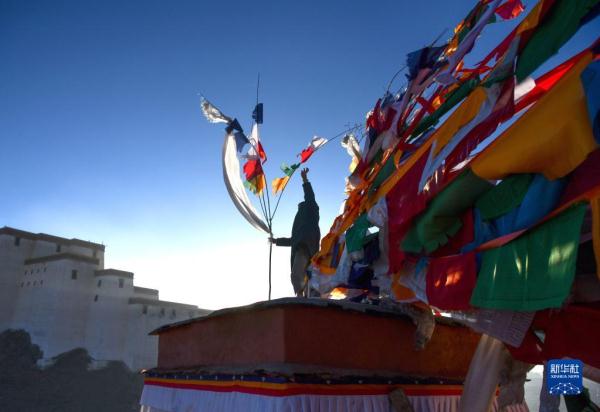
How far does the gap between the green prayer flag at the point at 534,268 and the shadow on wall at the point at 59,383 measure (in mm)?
28966

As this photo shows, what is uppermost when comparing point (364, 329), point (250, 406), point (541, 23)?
point (541, 23)

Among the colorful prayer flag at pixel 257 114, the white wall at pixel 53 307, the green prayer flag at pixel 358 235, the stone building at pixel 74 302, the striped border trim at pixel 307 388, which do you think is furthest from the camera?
the stone building at pixel 74 302

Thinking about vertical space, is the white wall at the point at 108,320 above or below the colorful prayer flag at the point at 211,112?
below

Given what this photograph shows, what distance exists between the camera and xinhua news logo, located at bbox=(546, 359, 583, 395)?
Result: 396 cm

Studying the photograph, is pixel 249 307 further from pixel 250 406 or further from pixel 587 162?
A: pixel 587 162

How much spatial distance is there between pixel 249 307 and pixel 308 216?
10.5 ft

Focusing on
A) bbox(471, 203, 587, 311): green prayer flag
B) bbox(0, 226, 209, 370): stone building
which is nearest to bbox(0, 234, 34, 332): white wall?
bbox(0, 226, 209, 370): stone building

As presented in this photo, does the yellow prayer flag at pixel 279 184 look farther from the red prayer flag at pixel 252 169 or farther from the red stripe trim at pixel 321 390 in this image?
the red stripe trim at pixel 321 390

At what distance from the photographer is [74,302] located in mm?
31750

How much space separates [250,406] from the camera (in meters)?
4.86

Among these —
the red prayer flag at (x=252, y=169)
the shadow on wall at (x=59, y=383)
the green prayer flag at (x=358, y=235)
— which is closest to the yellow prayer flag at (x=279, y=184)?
the red prayer flag at (x=252, y=169)

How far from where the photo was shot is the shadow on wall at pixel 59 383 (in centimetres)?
2658

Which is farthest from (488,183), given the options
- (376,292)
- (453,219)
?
(376,292)

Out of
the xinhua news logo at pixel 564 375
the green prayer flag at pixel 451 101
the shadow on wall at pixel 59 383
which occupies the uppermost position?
the green prayer flag at pixel 451 101
